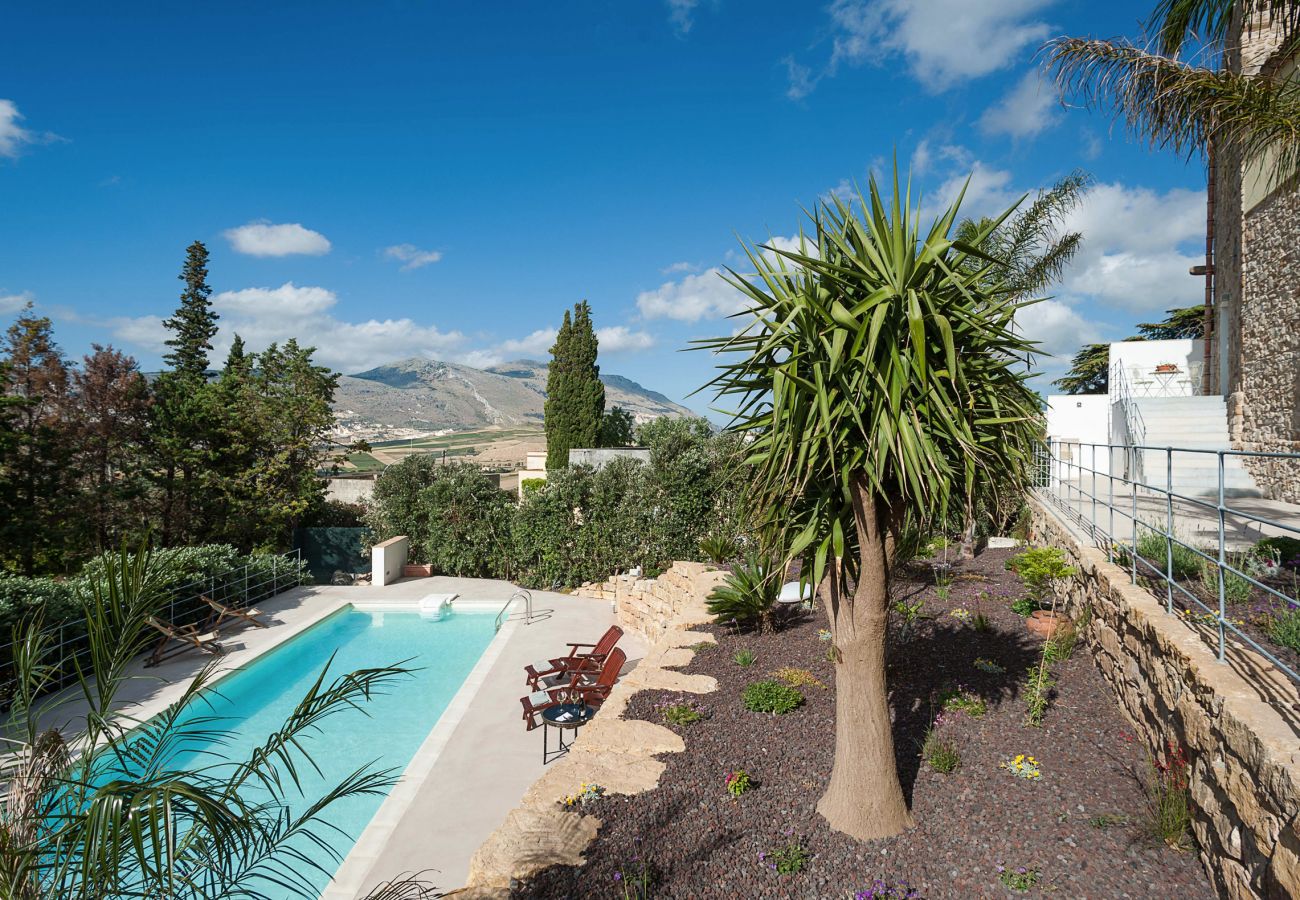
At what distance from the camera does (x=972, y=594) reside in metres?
8.25

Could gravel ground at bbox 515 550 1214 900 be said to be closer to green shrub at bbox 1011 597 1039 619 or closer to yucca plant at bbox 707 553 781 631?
green shrub at bbox 1011 597 1039 619

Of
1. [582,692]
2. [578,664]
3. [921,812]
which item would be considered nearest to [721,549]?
[578,664]

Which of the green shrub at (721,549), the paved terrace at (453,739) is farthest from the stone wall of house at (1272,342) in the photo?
A: the paved terrace at (453,739)

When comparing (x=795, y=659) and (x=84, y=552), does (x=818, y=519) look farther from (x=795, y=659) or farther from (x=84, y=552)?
(x=84, y=552)

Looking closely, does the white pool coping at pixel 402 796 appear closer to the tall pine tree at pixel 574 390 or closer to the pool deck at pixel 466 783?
the pool deck at pixel 466 783

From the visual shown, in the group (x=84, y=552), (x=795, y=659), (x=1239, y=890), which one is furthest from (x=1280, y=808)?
(x=84, y=552)

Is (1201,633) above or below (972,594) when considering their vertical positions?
above

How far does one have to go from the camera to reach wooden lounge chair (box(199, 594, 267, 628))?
11824 mm

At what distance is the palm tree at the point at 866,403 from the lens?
3.61m

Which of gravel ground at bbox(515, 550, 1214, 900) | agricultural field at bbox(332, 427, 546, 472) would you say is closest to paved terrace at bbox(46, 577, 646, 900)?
gravel ground at bbox(515, 550, 1214, 900)

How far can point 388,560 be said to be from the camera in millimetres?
16828

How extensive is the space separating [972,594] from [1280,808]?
5801 millimetres

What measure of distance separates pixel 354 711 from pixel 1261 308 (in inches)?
613

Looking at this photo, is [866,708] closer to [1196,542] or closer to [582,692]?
[582,692]
